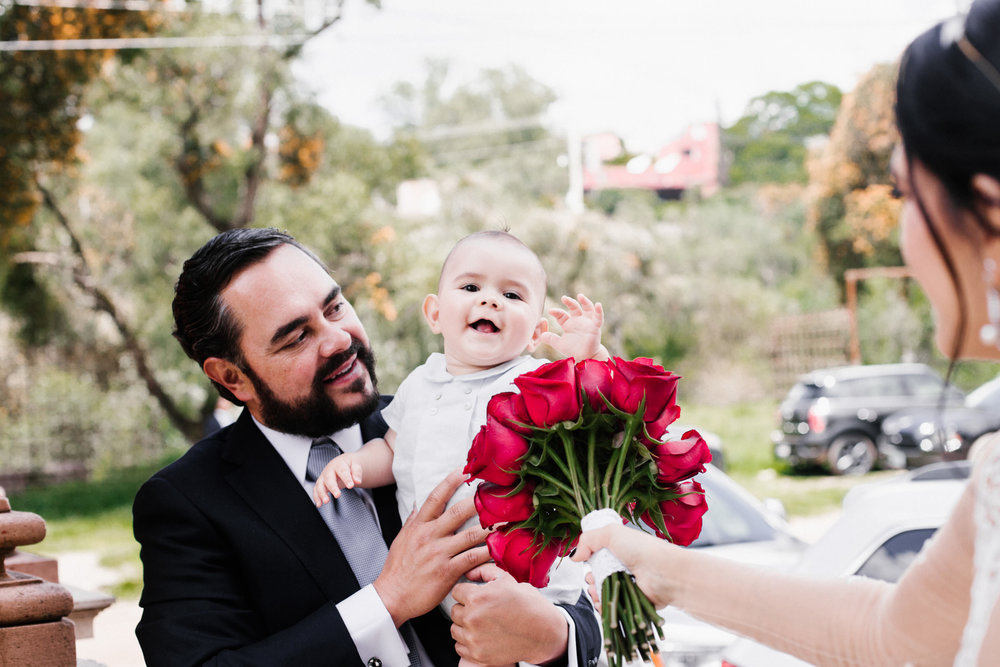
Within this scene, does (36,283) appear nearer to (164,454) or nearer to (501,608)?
(164,454)

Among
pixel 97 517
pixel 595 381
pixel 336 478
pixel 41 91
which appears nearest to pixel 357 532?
pixel 336 478

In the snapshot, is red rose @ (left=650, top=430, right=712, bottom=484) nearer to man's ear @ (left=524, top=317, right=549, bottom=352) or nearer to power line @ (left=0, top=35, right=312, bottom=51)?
man's ear @ (left=524, top=317, right=549, bottom=352)

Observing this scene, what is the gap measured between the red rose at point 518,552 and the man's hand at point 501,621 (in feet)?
0.57

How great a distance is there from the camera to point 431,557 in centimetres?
199

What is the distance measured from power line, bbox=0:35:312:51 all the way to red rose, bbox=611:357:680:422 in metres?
12.9

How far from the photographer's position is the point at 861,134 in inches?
810

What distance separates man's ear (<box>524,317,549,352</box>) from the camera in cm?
237

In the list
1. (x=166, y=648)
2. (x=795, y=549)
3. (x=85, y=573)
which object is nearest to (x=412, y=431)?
(x=166, y=648)

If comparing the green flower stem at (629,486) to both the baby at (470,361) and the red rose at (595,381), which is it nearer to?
the red rose at (595,381)

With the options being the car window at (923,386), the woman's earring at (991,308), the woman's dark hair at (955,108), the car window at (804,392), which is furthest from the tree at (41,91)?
the woman's earring at (991,308)

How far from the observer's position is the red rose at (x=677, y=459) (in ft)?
5.78

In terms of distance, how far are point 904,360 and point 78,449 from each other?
607 inches

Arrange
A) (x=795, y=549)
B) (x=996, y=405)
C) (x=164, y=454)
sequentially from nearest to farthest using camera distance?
(x=795, y=549) → (x=996, y=405) → (x=164, y=454)

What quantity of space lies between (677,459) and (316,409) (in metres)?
0.86
